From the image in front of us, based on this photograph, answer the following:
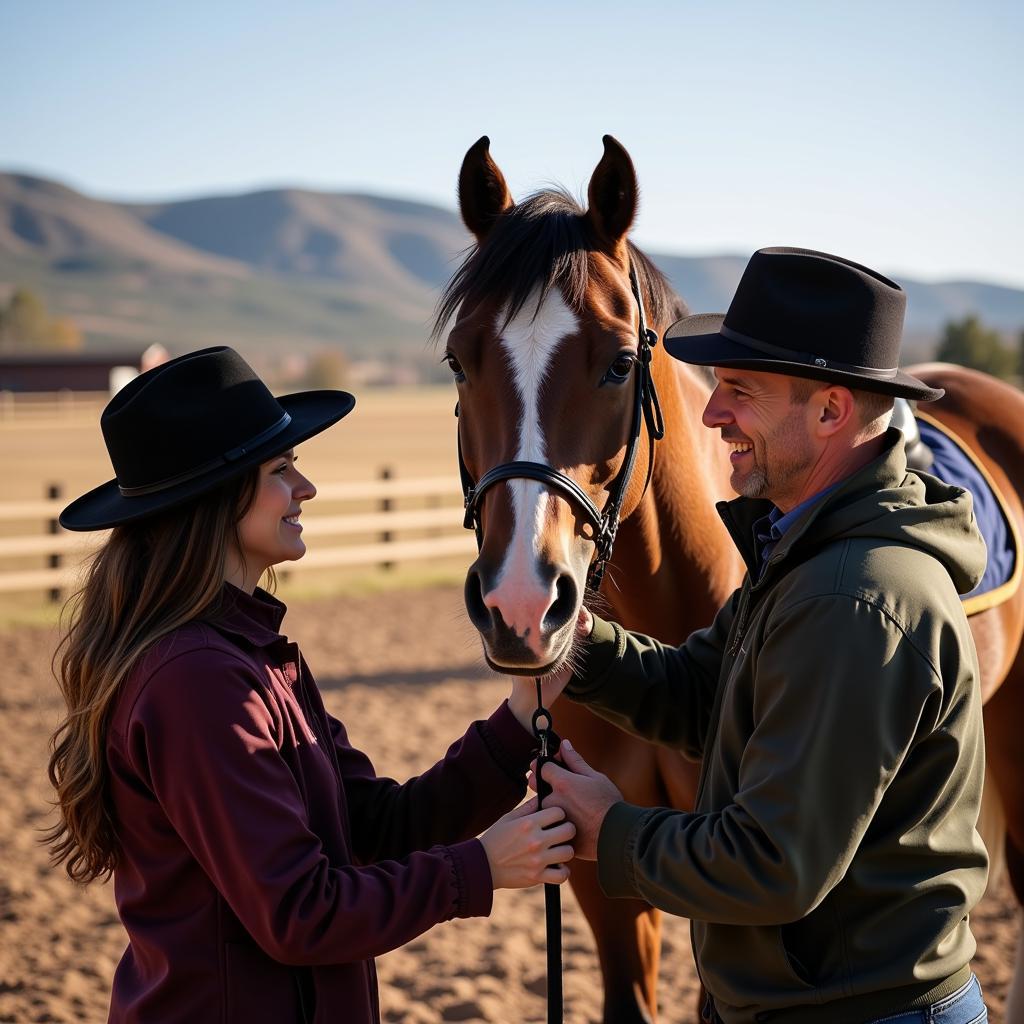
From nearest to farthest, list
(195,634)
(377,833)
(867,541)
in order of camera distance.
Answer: (867,541), (195,634), (377,833)

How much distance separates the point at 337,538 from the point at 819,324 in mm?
15297

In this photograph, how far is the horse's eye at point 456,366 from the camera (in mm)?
2321

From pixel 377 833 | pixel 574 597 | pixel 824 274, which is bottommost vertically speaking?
pixel 377 833

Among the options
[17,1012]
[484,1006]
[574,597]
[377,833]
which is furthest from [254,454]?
[17,1012]

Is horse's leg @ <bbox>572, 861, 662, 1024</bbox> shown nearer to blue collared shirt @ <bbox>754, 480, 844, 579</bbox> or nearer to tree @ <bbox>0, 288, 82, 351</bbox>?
blue collared shirt @ <bbox>754, 480, 844, 579</bbox>

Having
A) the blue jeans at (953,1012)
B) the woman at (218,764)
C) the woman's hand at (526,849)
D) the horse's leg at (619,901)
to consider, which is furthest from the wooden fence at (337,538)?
the blue jeans at (953,1012)

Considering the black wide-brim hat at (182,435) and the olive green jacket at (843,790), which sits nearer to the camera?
the olive green jacket at (843,790)

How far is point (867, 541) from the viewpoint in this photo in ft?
5.52

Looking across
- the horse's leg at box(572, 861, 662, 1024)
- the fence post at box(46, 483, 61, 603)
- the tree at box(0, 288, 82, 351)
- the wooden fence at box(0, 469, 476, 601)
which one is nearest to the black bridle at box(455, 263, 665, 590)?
the horse's leg at box(572, 861, 662, 1024)

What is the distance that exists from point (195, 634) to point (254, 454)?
0.35 meters

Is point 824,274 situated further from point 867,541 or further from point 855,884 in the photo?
point 855,884

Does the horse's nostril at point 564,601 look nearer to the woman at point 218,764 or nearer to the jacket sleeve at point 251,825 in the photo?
the woman at point 218,764

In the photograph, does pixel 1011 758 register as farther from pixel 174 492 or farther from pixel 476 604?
pixel 174 492

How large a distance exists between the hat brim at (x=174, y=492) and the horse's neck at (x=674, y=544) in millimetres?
881
